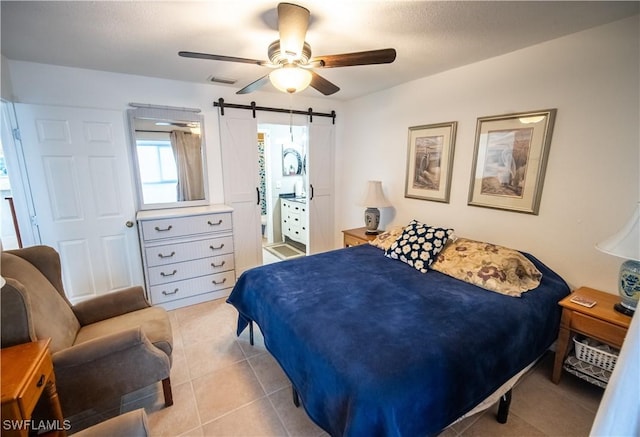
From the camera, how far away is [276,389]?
1.93 meters

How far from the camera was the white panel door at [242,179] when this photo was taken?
11.2 ft

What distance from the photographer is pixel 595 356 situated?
5.98 feet

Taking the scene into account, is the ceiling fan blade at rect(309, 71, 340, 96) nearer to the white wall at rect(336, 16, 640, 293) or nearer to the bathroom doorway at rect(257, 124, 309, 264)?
the white wall at rect(336, 16, 640, 293)

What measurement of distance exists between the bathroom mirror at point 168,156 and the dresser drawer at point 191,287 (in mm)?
888

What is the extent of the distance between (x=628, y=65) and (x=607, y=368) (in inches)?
76.4

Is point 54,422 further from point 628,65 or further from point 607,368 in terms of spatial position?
point 628,65

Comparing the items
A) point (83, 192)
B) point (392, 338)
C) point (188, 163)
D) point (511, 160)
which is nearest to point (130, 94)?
point (188, 163)

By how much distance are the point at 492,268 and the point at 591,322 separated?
23.4 inches

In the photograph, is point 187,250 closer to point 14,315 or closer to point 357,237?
point 14,315

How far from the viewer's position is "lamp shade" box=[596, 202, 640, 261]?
61.8 inches

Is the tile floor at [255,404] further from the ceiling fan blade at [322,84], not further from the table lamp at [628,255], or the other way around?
the ceiling fan blade at [322,84]

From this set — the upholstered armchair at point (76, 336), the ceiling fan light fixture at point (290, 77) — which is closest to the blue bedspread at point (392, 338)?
the upholstered armchair at point (76, 336)

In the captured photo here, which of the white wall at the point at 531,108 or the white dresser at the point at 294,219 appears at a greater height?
the white wall at the point at 531,108

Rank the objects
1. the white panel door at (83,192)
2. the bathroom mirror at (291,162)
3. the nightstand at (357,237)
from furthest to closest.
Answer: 1. the bathroom mirror at (291,162)
2. the nightstand at (357,237)
3. the white panel door at (83,192)
